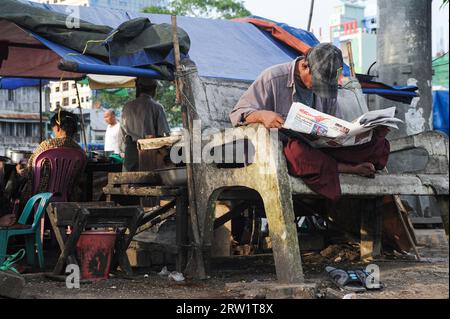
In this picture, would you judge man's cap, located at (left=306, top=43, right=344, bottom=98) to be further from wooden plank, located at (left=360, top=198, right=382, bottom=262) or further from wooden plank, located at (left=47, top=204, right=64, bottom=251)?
wooden plank, located at (left=47, top=204, right=64, bottom=251)

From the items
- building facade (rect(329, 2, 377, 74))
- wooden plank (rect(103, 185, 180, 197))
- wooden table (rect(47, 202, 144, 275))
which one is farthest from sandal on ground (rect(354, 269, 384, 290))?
building facade (rect(329, 2, 377, 74))

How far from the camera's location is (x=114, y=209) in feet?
18.8

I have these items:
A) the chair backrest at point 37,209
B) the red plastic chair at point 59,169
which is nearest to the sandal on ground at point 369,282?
the chair backrest at point 37,209

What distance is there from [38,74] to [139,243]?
5.35 metres

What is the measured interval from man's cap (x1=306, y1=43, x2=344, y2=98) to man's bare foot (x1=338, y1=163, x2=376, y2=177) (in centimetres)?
65

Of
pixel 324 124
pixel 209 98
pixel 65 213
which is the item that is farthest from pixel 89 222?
pixel 324 124

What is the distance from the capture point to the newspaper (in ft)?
15.8

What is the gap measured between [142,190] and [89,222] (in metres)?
0.77

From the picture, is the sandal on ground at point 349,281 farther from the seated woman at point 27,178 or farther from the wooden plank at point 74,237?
the seated woman at point 27,178

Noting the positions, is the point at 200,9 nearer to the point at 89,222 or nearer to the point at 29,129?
the point at 29,129

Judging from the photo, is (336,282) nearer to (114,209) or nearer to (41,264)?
(114,209)

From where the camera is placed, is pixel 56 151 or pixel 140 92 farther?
pixel 140 92
